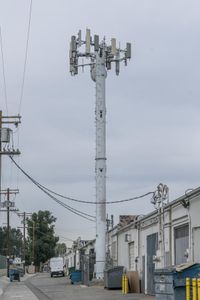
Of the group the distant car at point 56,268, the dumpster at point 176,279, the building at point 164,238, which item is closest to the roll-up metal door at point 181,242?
the building at point 164,238

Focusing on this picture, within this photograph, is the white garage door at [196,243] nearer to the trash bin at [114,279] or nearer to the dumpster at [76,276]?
the trash bin at [114,279]

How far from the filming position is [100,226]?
46.5 meters

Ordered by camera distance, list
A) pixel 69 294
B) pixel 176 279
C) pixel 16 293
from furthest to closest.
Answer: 1. pixel 16 293
2. pixel 69 294
3. pixel 176 279

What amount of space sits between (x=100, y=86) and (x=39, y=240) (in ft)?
263

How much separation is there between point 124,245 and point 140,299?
16048 millimetres

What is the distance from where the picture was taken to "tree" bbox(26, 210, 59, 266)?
407ft

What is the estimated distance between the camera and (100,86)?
48031 mm

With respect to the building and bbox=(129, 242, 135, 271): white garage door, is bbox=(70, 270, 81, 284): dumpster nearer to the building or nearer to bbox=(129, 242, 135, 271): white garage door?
the building

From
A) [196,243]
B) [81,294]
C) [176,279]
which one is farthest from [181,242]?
[81,294]

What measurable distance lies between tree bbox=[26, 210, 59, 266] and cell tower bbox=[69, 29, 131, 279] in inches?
3004

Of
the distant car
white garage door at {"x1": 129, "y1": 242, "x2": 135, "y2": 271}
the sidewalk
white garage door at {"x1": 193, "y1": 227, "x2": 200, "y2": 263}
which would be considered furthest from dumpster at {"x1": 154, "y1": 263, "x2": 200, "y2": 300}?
the distant car

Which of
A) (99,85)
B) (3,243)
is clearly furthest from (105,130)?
(3,243)

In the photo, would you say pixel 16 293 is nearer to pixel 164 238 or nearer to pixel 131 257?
pixel 131 257

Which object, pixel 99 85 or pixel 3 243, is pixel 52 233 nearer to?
pixel 3 243
